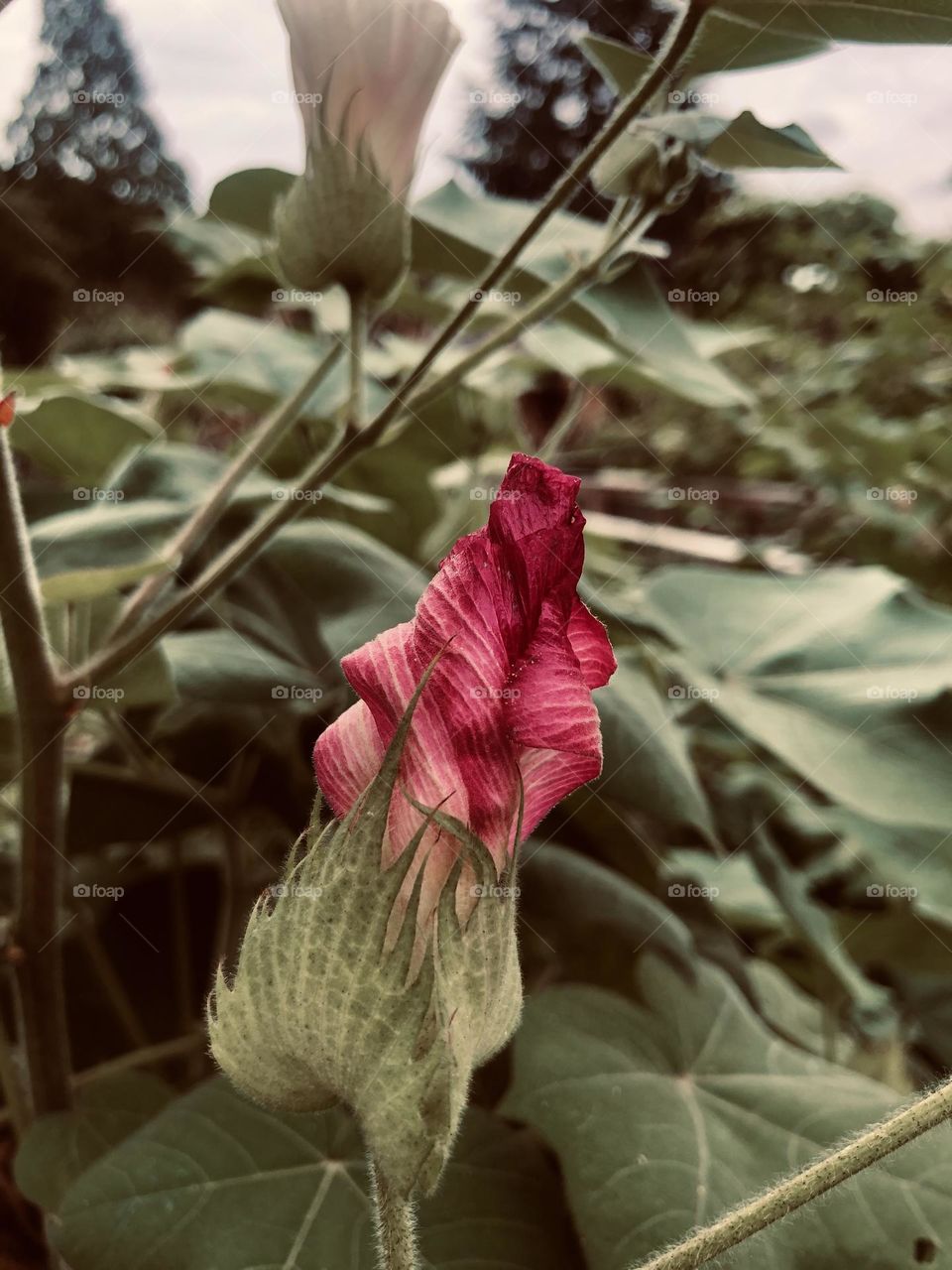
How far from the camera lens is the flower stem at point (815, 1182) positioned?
173 mm

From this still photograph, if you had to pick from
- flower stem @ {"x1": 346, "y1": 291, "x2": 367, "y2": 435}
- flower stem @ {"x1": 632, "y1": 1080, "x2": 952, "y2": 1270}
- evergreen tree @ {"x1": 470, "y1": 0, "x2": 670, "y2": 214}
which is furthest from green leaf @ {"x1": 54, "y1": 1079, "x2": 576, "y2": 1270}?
evergreen tree @ {"x1": 470, "y1": 0, "x2": 670, "y2": 214}

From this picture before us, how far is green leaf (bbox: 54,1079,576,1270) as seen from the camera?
27cm

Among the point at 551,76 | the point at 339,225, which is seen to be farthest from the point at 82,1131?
the point at 551,76

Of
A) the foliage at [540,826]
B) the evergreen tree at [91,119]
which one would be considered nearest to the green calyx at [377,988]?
the foliage at [540,826]

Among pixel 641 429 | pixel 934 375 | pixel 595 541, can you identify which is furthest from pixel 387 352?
pixel 641 429

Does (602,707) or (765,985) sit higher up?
(602,707)

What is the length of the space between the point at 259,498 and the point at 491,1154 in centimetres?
27

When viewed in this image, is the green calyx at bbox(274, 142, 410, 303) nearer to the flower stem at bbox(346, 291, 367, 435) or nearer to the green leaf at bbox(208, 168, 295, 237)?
the flower stem at bbox(346, 291, 367, 435)

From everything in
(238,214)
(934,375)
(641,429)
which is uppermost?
(238,214)

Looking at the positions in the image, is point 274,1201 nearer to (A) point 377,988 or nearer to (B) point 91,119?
(A) point 377,988

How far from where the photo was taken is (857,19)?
267 mm

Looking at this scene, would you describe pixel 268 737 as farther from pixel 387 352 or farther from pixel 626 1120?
pixel 387 352

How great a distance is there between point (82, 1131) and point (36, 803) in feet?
0.37

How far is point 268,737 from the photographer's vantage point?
16.6 inches
